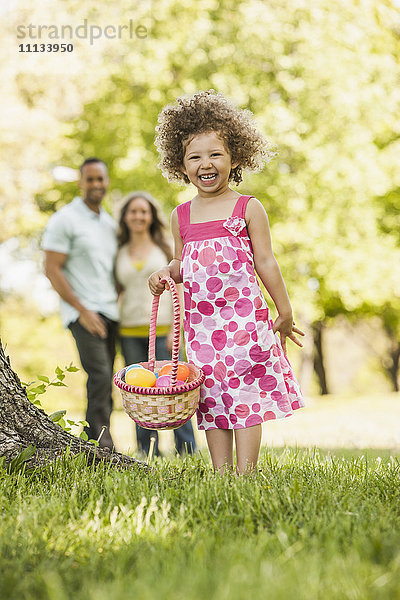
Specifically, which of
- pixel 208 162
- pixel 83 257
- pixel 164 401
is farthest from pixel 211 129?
pixel 83 257

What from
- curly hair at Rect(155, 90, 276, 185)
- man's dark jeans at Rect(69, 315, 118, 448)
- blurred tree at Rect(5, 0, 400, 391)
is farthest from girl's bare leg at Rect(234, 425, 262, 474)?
blurred tree at Rect(5, 0, 400, 391)

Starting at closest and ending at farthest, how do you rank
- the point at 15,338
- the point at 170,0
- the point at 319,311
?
the point at 170,0 → the point at 319,311 → the point at 15,338

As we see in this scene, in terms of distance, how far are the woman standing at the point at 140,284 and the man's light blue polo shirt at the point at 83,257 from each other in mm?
123

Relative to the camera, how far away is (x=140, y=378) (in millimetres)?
2750

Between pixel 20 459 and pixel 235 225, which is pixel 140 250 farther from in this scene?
pixel 20 459

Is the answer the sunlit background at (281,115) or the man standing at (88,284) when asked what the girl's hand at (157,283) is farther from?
the sunlit background at (281,115)

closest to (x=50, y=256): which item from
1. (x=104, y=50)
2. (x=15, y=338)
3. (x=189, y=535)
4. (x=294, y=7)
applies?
(x=189, y=535)

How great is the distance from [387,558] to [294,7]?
1110 centimetres

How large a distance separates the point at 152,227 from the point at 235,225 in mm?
2244

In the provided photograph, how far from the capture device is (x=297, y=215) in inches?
443

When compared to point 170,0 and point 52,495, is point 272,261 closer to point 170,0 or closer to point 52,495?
point 52,495

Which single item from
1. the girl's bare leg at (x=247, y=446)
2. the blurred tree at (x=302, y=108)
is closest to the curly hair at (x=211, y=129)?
the girl's bare leg at (x=247, y=446)

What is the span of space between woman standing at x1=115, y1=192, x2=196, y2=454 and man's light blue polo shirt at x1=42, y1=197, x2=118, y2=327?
123 mm

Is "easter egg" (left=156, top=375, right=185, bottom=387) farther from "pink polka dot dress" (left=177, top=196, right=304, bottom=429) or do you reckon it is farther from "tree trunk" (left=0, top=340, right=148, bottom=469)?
"tree trunk" (left=0, top=340, right=148, bottom=469)
